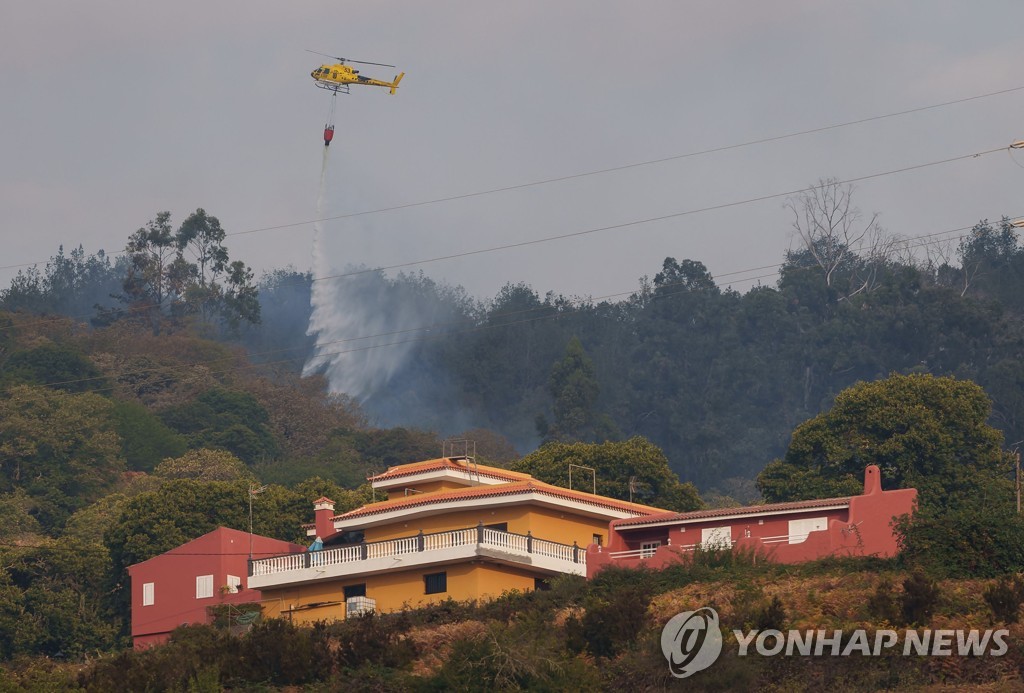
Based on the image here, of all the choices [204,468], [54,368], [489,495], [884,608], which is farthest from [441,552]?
[54,368]

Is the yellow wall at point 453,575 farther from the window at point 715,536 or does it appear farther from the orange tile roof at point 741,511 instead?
the window at point 715,536

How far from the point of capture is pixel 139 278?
165 meters

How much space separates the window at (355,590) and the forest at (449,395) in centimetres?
1652

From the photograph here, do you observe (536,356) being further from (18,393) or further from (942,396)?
(942,396)

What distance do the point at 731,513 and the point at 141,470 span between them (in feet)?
248

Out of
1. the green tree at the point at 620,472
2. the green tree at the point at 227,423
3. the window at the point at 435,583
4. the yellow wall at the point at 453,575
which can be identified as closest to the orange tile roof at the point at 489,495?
the yellow wall at the point at 453,575

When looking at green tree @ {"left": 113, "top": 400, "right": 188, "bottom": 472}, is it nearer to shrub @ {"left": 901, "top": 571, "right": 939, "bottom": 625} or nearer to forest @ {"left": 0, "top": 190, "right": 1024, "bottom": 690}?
forest @ {"left": 0, "top": 190, "right": 1024, "bottom": 690}

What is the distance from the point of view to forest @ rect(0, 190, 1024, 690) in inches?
3076

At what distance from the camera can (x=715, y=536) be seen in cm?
5409

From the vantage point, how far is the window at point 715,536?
53375mm

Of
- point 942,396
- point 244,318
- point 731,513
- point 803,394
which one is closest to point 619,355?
point 803,394

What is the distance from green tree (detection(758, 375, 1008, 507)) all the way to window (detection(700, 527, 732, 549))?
22.5 m

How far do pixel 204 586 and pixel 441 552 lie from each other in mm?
12009

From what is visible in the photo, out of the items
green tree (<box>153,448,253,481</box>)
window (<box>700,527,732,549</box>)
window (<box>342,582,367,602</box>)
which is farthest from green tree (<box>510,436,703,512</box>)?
green tree (<box>153,448,253,481</box>)
